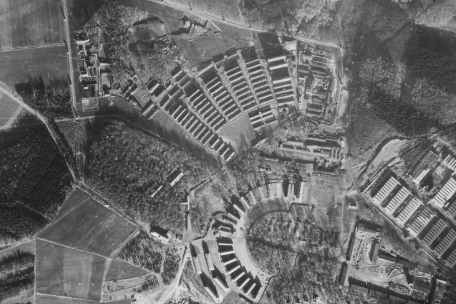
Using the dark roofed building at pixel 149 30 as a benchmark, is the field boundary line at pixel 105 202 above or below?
below

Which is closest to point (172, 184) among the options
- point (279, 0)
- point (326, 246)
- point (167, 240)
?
point (167, 240)

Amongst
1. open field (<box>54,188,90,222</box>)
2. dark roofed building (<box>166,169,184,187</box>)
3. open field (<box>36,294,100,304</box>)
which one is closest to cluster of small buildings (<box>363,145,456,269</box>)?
dark roofed building (<box>166,169,184,187</box>)

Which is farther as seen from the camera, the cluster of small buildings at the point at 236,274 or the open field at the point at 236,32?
the open field at the point at 236,32

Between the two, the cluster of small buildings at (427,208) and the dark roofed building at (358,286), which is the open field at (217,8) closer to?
the cluster of small buildings at (427,208)

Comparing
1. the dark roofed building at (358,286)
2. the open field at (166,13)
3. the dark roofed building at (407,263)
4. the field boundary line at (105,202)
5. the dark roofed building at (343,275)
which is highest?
the open field at (166,13)

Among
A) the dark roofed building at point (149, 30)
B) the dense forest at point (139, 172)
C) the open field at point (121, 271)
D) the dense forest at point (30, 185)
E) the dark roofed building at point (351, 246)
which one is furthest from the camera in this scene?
the dark roofed building at point (149, 30)

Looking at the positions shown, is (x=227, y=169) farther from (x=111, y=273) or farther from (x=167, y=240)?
(x=111, y=273)

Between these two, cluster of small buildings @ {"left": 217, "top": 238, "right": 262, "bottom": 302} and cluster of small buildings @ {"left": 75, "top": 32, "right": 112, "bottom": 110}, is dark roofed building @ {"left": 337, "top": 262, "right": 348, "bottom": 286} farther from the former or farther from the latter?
cluster of small buildings @ {"left": 75, "top": 32, "right": 112, "bottom": 110}

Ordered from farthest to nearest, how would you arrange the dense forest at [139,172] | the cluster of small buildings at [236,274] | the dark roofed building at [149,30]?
the dark roofed building at [149,30]
the cluster of small buildings at [236,274]
the dense forest at [139,172]

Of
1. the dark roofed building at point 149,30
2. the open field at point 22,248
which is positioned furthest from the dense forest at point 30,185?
the dark roofed building at point 149,30
